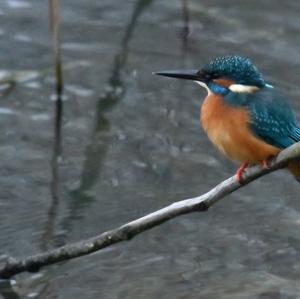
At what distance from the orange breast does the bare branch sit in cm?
8

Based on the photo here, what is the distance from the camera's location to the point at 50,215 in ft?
23.5

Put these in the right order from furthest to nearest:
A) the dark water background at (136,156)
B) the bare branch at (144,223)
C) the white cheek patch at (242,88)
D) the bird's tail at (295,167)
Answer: the dark water background at (136,156) < the white cheek patch at (242,88) < the bird's tail at (295,167) < the bare branch at (144,223)

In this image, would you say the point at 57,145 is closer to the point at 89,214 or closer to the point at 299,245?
the point at 89,214

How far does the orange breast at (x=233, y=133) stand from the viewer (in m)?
5.73

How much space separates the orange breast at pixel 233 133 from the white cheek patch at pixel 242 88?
0.08 metres

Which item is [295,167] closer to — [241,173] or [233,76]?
[241,173]

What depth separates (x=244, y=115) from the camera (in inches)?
230

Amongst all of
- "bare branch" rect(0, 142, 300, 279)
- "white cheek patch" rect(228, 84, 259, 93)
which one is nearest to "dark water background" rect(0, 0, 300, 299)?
"bare branch" rect(0, 142, 300, 279)

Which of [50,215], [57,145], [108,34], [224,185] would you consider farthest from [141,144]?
[224,185]

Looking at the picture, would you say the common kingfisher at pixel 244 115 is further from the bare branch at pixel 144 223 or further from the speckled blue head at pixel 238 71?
the bare branch at pixel 144 223

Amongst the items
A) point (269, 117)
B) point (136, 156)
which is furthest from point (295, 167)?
point (136, 156)

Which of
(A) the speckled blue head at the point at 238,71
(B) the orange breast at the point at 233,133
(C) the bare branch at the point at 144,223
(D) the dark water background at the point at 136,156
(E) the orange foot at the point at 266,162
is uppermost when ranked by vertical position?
(A) the speckled blue head at the point at 238,71

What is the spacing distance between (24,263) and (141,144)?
1.97 meters

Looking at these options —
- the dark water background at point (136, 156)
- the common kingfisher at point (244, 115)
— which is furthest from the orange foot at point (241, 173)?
the dark water background at point (136, 156)
